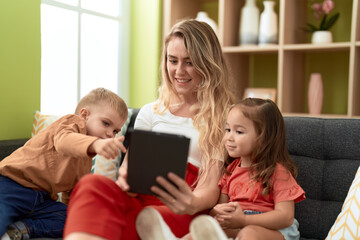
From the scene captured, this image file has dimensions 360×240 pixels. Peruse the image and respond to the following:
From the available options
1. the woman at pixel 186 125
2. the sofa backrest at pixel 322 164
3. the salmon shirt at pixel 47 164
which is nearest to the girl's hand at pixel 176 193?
the woman at pixel 186 125

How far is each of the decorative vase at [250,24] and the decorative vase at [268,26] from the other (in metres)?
0.05

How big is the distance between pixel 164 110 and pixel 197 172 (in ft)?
1.05

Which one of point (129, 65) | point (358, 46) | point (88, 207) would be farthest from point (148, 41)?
point (88, 207)

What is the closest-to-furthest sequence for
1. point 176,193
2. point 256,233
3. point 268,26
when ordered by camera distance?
point 176,193
point 256,233
point 268,26

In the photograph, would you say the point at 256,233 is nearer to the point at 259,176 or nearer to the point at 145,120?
the point at 259,176

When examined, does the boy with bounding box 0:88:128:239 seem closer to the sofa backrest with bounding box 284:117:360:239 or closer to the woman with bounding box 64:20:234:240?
the woman with bounding box 64:20:234:240

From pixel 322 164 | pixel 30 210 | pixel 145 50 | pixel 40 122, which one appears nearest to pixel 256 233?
Result: pixel 322 164

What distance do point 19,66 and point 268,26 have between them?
165cm

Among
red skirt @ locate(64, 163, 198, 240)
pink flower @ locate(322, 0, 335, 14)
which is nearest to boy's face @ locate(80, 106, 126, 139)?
red skirt @ locate(64, 163, 198, 240)

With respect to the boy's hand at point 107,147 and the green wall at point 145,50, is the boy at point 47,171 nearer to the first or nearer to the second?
the boy's hand at point 107,147

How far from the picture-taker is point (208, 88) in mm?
1690

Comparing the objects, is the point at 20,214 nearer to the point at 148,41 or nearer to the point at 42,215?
the point at 42,215

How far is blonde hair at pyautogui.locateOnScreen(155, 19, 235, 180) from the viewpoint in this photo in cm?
160

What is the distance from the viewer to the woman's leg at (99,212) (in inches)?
42.8
